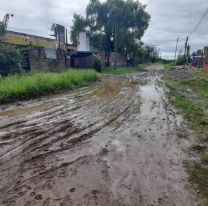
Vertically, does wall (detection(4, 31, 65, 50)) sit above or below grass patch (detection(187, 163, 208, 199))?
above

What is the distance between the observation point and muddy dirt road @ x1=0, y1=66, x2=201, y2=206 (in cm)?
334

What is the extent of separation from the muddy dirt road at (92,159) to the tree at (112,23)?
36.3 metres

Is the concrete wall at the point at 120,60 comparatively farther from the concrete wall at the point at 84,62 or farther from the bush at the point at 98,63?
the bush at the point at 98,63

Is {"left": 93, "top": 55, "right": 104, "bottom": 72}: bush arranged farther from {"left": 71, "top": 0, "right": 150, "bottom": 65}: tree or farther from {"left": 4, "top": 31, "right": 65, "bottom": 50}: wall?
{"left": 71, "top": 0, "right": 150, "bottom": 65}: tree

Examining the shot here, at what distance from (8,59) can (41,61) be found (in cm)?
637

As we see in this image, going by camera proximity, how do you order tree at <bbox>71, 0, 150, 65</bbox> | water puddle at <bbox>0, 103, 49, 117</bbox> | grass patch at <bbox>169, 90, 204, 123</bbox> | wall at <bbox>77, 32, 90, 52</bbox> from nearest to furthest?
grass patch at <bbox>169, 90, 204, 123</bbox>
water puddle at <bbox>0, 103, 49, 117</bbox>
wall at <bbox>77, 32, 90, 52</bbox>
tree at <bbox>71, 0, 150, 65</bbox>

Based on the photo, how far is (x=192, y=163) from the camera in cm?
445

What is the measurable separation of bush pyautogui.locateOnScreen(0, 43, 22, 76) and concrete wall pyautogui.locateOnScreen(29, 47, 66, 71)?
442cm

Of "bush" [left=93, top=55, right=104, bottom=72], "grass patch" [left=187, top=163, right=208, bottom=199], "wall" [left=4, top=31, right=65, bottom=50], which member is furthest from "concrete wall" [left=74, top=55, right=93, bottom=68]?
"grass patch" [left=187, top=163, right=208, bottom=199]

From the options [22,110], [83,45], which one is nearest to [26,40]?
[22,110]

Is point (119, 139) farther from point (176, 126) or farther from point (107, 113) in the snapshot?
point (107, 113)

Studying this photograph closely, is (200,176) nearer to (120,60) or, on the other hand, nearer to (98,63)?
(98,63)

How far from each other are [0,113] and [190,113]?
5377mm

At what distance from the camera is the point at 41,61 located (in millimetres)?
21500
